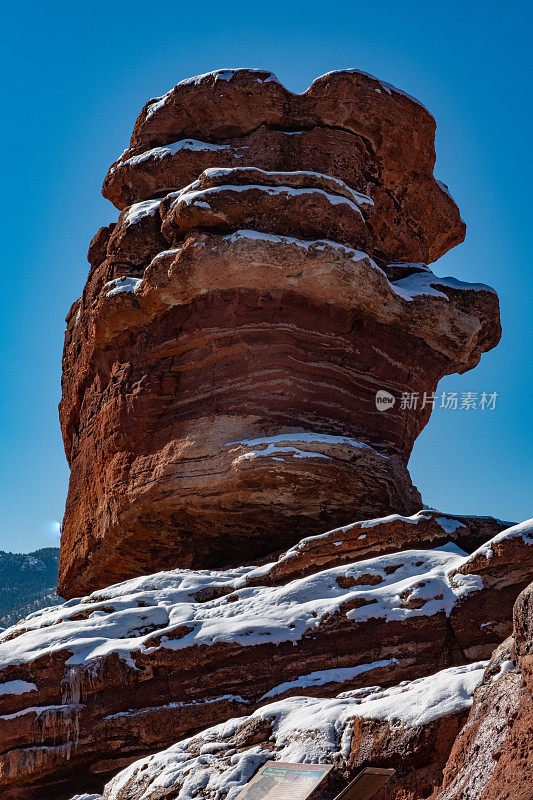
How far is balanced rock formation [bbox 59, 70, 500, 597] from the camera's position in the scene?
16156mm

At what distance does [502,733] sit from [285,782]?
1.51m

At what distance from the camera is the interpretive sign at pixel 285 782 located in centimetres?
601

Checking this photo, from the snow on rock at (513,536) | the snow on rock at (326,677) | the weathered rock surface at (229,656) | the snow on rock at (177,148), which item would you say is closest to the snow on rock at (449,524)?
the weathered rock surface at (229,656)

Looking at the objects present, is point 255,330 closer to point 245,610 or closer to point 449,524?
point 449,524

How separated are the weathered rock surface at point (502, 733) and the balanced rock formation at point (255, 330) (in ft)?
29.7

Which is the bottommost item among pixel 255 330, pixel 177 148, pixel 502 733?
pixel 502 733

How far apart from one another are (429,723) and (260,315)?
11.3 meters

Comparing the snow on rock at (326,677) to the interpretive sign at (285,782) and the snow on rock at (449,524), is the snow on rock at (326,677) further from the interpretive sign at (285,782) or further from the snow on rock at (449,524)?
the interpretive sign at (285,782)

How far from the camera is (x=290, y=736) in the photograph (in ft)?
24.4

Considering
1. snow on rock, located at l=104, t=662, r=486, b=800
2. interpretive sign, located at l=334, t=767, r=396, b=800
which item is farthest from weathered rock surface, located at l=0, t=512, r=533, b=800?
interpretive sign, located at l=334, t=767, r=396, b=800

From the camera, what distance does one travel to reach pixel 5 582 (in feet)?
249

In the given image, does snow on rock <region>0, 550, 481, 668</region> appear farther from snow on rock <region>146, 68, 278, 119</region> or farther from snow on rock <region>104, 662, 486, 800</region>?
snow on rock <region>146, 68, 278, 119</region>

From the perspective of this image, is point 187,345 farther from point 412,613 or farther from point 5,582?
point 5,582

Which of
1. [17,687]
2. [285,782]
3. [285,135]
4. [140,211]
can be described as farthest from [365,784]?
[285,135]
